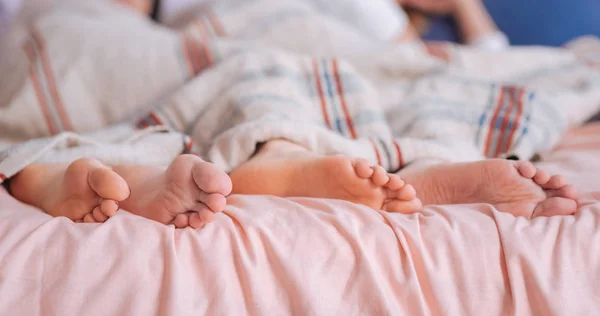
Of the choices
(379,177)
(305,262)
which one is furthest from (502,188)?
(305,262)

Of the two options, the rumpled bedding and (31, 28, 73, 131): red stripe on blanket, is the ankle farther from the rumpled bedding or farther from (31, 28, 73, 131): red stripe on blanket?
(31, 28, 73, 131): red stripe on blanket

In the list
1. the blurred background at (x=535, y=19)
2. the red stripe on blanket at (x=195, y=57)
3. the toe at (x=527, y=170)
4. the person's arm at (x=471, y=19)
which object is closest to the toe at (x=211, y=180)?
the toe at (x=527, y=170)

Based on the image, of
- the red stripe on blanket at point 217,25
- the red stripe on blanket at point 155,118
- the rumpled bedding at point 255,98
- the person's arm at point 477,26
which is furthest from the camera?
the person's arm at point 477,26

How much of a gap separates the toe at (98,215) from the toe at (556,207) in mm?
476

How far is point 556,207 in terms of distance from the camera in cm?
59

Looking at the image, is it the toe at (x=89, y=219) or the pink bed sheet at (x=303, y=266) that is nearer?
the pink bed sheet at (x=303, y=266)

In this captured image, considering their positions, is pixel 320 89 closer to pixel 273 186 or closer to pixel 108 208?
pixel 273 186

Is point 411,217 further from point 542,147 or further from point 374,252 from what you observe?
point 542,147

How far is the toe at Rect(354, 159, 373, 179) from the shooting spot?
0.61 meters

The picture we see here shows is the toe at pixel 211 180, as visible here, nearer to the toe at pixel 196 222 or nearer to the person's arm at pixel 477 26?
the toe at pixel 196 222

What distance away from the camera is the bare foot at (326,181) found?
0.61 metres

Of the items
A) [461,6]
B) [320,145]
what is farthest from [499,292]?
[461,6]

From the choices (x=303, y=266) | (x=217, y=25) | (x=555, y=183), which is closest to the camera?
(x=303, y=266)

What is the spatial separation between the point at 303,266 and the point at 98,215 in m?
0.24
